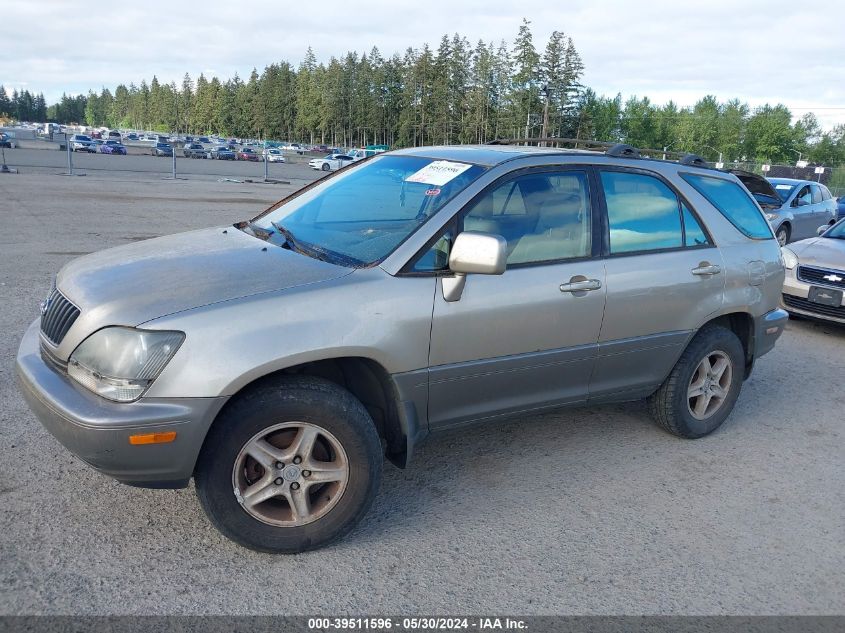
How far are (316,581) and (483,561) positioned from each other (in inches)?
29.5

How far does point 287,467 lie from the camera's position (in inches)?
120

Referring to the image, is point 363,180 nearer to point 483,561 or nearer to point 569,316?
point 569,316

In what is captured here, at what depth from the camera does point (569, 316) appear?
3795 mm

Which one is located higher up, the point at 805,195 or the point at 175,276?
the point at 175,276

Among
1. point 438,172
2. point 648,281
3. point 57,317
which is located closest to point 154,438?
point 57,317

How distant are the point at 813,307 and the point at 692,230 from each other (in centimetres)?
418

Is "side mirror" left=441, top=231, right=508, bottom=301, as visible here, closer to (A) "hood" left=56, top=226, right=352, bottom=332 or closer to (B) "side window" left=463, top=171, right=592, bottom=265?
(B) "side window" left=463, top=171, right=592, bottom=265

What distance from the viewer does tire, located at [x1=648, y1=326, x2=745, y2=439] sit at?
452 centimetres

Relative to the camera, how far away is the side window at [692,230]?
4.49 metres

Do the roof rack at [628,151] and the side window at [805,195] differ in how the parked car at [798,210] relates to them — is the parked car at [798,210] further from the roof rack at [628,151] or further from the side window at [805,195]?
the roof rack at [628,151]

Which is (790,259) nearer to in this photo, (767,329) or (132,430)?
(767,329)

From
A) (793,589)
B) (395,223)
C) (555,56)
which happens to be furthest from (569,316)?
(555,56)

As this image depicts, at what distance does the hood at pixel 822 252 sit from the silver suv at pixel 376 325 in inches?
146

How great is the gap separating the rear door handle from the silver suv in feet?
0.04
